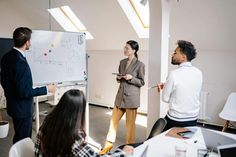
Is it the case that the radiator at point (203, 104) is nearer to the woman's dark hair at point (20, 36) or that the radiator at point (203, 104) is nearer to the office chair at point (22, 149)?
the woman's dark hair at point (20, 36)

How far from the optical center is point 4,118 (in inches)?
197

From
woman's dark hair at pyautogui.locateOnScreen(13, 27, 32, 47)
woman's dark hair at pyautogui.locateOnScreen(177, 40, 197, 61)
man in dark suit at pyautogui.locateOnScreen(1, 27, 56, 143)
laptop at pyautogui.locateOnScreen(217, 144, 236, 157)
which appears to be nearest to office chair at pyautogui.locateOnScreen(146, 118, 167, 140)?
woman's dark hair at pyautogui.locateOnScreen(177, 40, 197, 61)

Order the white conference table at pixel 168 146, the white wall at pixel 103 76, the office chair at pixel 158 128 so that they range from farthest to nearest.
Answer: the white wall at pixel 103 76
the office chair at pixel 158 128
the white conference table at pixel 168 146

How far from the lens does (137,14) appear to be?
4.73 metres

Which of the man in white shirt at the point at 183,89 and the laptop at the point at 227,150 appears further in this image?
the man in white shirt at the point at 183,89

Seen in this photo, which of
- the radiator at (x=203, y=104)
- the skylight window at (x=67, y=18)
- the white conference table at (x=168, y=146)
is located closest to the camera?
the white conference table at (x=168, y=146)

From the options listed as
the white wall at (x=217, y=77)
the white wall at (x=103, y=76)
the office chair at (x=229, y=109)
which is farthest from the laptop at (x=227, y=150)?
the white wall at (x=103, y=76)

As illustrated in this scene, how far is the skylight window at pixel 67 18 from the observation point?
5.60 metres

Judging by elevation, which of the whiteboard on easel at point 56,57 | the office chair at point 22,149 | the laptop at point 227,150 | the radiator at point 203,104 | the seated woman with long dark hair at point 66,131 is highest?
the whiteboard on easel at point 56,57

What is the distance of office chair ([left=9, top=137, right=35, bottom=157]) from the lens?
59.5 inches

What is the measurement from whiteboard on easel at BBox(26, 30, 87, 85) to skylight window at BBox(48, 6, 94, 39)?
218 cm

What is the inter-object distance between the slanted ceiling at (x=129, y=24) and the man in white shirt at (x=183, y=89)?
5.26ft

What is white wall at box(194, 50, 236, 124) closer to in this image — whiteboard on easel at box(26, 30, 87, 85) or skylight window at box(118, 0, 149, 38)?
skylight window at box(118, 0, 149, 38)

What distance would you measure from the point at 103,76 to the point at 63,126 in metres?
4.79
